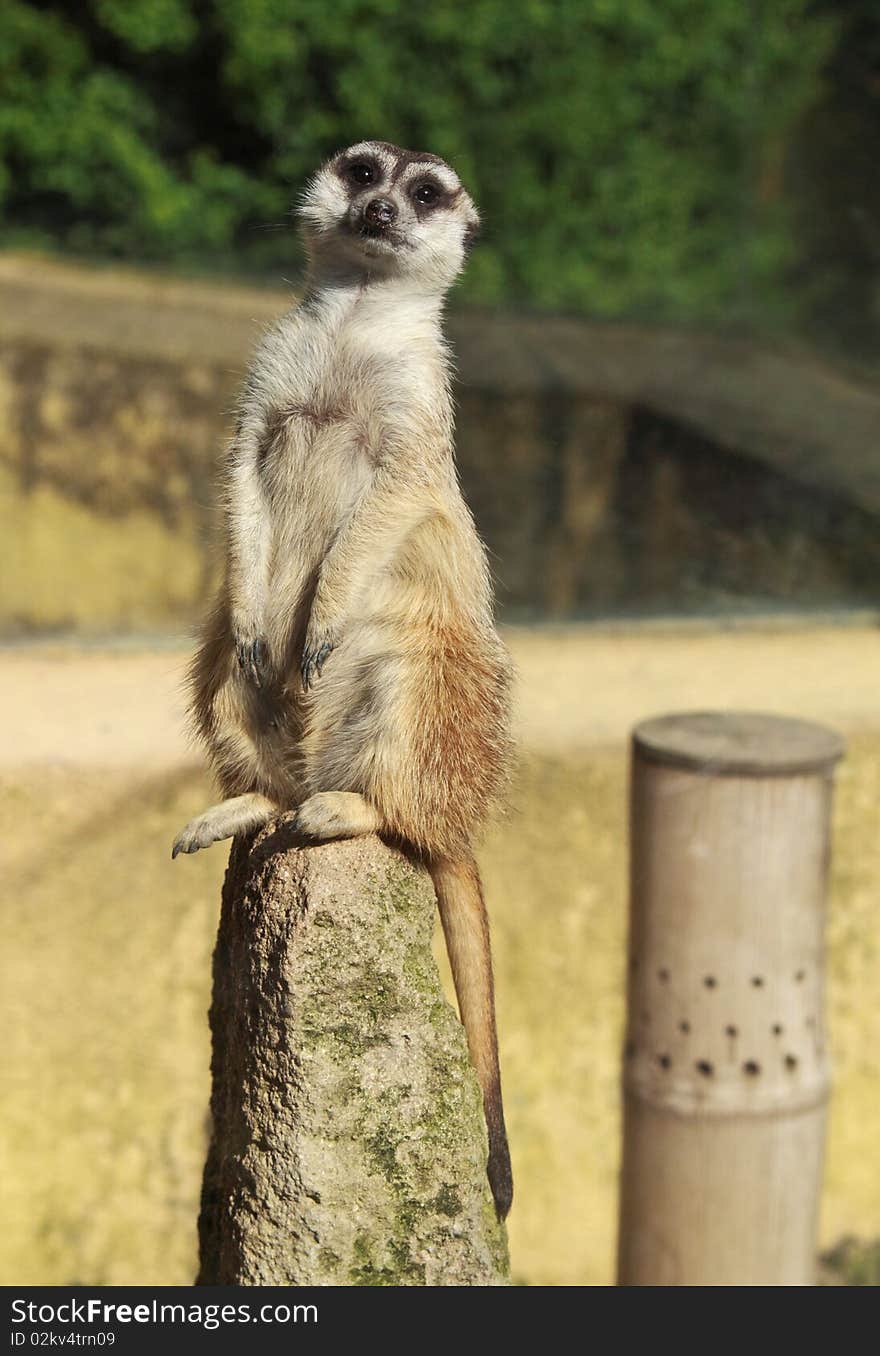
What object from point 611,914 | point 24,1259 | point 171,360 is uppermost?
point 171,360

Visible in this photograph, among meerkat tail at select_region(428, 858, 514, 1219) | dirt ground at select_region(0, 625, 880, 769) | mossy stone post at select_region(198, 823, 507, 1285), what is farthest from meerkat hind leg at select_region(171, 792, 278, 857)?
dirt ground at select_region(0, 625, 880, 769)

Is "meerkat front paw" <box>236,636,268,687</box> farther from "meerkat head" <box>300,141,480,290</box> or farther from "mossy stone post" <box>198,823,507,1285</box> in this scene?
"meerkat head" <box>300,141,480,290</box>

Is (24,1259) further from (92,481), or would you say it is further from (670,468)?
(670,468)

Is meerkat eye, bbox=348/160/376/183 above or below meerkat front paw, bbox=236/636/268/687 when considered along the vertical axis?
above

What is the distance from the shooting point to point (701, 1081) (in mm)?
3395

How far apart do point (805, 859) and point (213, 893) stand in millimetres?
1710

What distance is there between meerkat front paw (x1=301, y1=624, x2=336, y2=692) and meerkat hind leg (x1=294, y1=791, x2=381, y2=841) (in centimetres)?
15

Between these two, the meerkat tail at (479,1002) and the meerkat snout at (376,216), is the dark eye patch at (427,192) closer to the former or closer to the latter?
the meerkat snout at (376,216)

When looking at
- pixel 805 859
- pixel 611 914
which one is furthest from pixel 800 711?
pixel 805 859

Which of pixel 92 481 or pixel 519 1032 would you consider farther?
pixel 92 481

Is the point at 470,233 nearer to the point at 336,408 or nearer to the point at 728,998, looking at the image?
the point at 336,408

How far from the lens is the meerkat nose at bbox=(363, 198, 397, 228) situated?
2107 millimetres

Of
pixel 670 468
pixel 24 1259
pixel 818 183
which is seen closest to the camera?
pixel 24 1259

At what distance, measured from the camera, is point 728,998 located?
3.37 m
